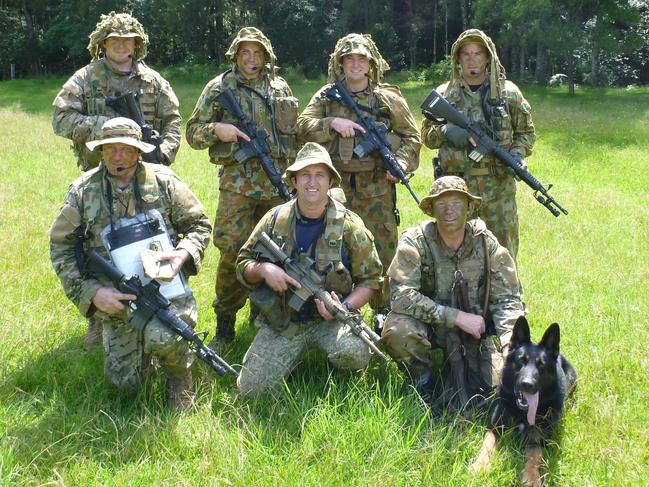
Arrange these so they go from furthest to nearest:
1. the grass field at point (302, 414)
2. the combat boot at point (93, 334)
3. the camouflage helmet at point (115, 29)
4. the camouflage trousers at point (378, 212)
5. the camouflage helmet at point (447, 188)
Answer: the camouflage trousers at point (378, 212) → the camouflage helmet at point (115, 29) → the combat boot at point (93, 334) → the camouflage helmet at point (447, 188) → the grass field at point (302, 414)

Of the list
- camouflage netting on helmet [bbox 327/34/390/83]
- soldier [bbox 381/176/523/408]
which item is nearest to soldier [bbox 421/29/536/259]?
camouflage netting on helmet [bbox 327/34/390/83]

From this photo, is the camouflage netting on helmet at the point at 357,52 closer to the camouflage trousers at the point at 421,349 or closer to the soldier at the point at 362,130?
the soldier at the point at 362,130

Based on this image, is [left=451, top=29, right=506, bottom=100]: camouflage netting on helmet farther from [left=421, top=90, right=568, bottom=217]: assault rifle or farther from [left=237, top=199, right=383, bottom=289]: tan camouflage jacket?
[left=237, top=199, right=383, bottom=289]: tan camouflage jacket

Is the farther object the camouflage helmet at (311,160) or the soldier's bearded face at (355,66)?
the soldier's bearded face at (355,66)

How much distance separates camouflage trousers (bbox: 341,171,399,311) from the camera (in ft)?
20.0

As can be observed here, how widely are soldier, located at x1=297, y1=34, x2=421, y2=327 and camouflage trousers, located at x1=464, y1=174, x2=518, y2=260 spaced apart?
0.67 meters

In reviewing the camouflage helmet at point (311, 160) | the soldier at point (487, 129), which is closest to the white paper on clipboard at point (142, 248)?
the camouflage helmet at point (311, 160)

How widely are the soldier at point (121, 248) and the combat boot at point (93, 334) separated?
0.89 m

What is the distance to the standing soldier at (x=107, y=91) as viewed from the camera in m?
5.74

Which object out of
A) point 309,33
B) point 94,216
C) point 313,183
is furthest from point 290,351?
point 309,33

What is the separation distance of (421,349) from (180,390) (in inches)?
69.9

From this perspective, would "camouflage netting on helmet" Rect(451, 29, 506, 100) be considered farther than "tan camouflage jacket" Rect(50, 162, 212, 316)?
Yes

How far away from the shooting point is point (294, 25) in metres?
39.9

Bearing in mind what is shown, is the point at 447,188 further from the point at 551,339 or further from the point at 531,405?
the point at 531,405
